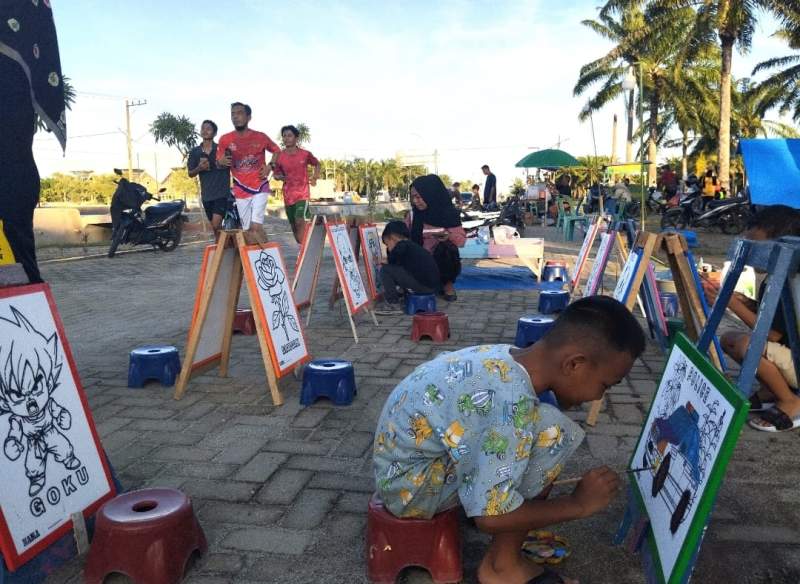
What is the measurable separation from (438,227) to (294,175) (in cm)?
215

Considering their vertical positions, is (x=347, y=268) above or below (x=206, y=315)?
above

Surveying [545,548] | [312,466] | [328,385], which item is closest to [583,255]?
[328,385]

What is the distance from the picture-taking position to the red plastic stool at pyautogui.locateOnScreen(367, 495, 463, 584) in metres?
2.31

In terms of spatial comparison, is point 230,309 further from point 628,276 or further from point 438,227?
point 438,227

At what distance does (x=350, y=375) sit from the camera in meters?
4.27

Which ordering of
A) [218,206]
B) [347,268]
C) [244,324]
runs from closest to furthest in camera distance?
[244,324] → [347,268] → [218,206]

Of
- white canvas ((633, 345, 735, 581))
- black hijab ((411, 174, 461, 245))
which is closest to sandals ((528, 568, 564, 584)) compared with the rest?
white canvas ((633, 345, 735, 581))

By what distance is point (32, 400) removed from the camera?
7.92 ft

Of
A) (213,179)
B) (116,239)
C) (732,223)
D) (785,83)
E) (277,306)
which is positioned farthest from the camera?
(785,83)

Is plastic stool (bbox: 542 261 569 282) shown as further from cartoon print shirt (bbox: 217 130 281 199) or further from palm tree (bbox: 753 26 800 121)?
palm tree (bbox: 753 26 800 121)

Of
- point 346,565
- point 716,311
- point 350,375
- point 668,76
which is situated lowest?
point 346,565

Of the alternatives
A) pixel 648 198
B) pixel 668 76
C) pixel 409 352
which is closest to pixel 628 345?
pixel 409 352

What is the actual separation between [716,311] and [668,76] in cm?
3744

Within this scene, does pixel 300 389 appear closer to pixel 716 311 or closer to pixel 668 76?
pixel 716 311
